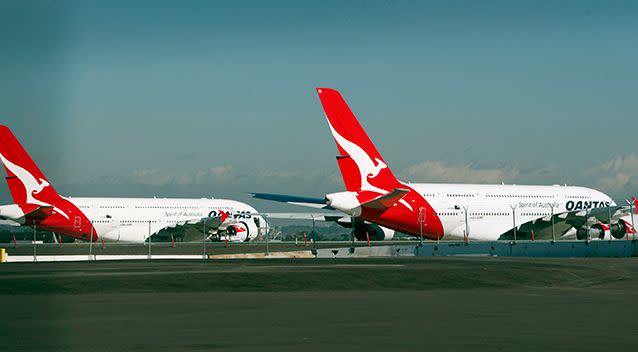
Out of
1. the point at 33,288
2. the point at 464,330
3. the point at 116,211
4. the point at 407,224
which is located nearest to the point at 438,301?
the point at 464,330

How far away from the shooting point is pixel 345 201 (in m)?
54.5

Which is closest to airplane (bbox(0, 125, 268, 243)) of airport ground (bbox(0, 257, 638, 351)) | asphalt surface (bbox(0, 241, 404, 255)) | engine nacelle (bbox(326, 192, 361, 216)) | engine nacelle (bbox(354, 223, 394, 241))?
asphalt surface (bbox(0, 241, 404, 255))

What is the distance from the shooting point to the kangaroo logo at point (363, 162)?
5466 centimetres

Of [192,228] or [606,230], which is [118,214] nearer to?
[192,228]

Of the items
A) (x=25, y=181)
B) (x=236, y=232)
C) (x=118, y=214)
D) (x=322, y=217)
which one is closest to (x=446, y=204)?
(x=322, y=217)

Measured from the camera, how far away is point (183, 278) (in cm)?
2386

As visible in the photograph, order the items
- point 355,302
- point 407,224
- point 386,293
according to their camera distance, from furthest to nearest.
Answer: point 407,224 → point 386,293 → point 355,302

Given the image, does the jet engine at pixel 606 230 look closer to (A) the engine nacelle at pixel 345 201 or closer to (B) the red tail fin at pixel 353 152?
(B) the red tail fin at pixel 353 152

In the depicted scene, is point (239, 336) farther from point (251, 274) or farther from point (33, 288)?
point (251, 274)

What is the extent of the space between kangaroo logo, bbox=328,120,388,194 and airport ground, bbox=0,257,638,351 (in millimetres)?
27254

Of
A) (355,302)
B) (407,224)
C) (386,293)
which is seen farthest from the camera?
(407,224)

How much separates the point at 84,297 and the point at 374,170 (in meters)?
37.8

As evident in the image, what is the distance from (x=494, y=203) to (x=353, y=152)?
1587cm

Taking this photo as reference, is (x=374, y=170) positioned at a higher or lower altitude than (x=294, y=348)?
higher
